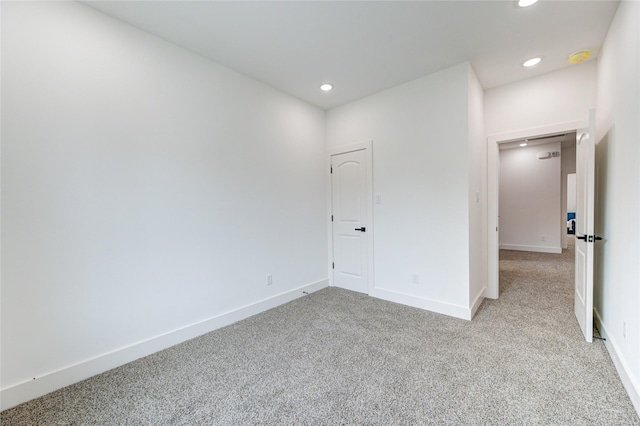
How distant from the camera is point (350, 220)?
388 cm

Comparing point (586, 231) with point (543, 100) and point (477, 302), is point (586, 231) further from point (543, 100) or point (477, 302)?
point (543, 100)

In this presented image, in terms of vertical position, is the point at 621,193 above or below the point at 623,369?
above

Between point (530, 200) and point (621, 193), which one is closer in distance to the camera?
point (621, 193)

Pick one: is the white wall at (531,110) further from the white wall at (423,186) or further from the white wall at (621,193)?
the white wall at (423,186)

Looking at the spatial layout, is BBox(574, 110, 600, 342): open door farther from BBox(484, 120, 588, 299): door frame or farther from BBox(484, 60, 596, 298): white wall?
BBox(484, 120, 588, 299): door frame

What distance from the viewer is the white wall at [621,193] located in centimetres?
166

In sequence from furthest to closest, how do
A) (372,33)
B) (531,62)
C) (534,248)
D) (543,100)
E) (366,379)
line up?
1. (534,248)
2. (543,100)
3. (531,62)
4. (372,33)
5. (366,379)

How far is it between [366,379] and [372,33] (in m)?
2.81

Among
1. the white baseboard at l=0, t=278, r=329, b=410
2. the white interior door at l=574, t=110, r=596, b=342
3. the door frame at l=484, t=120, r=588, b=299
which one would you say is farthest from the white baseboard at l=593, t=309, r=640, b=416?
the white baseboard at l=0, t=278, r=329, b=410

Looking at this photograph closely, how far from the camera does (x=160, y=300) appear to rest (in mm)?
2354

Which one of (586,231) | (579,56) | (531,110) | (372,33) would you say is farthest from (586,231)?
(372,33)

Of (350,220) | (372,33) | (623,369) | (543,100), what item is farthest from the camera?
(350,220)

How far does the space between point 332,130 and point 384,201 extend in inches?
55.4

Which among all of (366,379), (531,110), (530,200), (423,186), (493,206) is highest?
(531,110)
